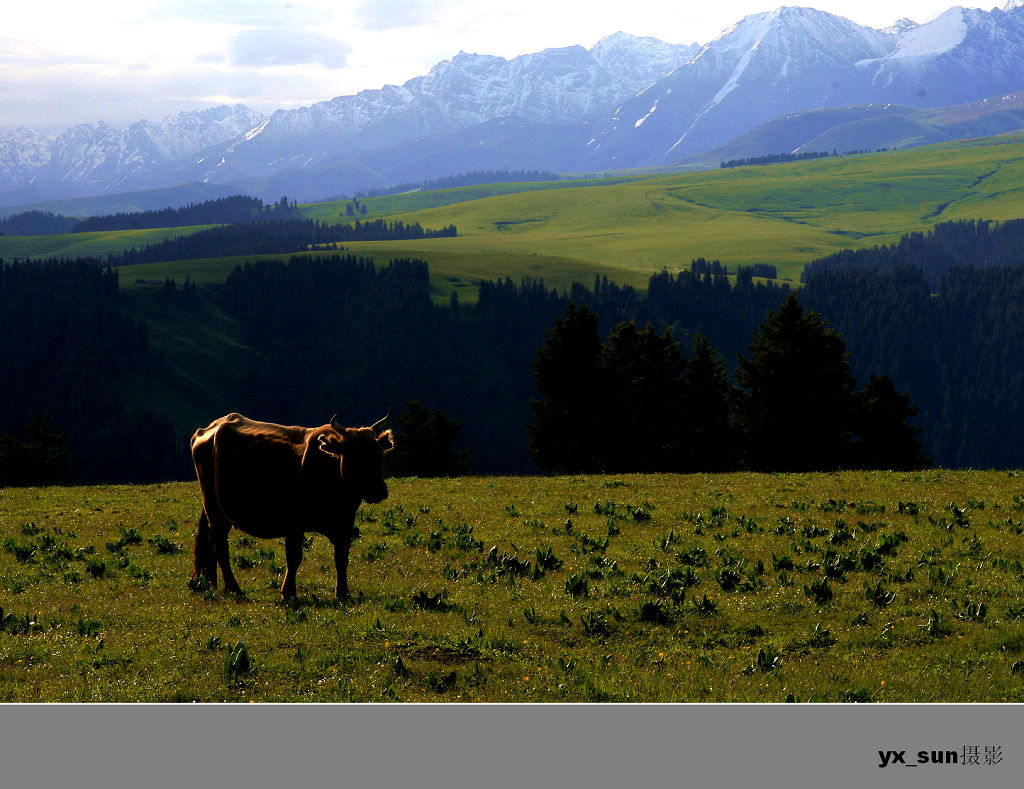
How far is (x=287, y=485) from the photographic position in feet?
53.5

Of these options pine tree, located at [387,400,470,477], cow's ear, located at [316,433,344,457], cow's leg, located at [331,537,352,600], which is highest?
cow's ear, located at [316,433,344,457]

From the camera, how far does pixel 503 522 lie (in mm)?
24125

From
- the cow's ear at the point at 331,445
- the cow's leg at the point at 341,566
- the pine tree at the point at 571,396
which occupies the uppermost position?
the cow's ear at the point at 331,445

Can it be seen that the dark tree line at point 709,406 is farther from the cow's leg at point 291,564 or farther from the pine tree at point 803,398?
the cow's leg at point 291,564

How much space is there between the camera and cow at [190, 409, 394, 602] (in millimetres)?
15461

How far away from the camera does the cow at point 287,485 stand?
1546 cm

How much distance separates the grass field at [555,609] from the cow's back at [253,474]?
4.80ft

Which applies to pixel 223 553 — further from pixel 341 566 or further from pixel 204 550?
pixel 341 566

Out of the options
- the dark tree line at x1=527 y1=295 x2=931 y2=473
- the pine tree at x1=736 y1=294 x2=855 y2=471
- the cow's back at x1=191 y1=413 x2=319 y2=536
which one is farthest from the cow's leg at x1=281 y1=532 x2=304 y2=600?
the pine tree at x1=736 y1=294 x2=855 y2=471

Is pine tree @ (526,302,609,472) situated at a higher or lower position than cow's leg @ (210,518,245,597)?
lower

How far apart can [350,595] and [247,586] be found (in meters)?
2.53

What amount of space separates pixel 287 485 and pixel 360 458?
6.00 ft

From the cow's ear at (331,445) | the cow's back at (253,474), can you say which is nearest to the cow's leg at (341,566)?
the cow's back at (253,474)

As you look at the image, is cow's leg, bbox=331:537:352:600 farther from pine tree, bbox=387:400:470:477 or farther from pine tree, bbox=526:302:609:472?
pine tree, bbox=387:400:470:477
